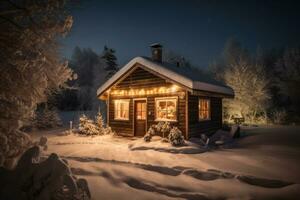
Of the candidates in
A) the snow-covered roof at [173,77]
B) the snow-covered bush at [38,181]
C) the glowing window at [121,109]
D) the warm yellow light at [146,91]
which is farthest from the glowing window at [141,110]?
the snow-covered bush at [38,181]

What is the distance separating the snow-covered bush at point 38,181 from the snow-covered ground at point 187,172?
3.45ft

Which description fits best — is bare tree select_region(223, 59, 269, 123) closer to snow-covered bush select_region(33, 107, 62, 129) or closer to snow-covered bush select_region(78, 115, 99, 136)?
snow-covered bush select_region(78, 115, 99, 136)

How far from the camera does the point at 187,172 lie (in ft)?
21.9

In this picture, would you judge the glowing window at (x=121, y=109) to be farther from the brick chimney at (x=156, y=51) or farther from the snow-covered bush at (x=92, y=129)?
the brick chimney at (x=156, y=51)

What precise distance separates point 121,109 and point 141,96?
2237mm

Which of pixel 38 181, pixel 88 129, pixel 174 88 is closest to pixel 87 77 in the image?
pixel 88 129

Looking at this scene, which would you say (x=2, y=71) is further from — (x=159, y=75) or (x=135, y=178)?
(x=159, y=75)

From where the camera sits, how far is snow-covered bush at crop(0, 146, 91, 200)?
385 cm

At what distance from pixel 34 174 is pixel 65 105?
33.9m

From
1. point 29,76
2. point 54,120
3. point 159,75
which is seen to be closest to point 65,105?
point 54,120

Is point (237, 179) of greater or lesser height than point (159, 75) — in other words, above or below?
below

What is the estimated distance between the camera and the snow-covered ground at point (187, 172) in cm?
517

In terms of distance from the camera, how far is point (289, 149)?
9.53 m

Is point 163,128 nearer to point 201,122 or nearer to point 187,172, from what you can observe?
point 201,122
